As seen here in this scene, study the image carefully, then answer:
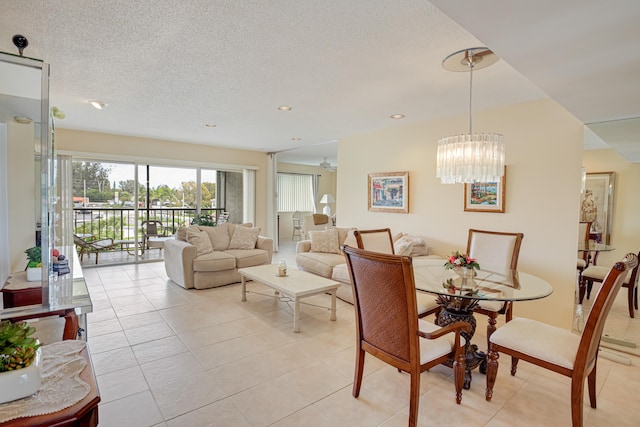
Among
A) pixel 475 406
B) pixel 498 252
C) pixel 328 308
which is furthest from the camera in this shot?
pixel 328 308

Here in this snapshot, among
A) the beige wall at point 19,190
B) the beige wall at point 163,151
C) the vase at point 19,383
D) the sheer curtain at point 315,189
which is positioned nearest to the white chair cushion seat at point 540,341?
the vase at point 19,383

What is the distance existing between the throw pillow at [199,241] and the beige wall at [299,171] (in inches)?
200

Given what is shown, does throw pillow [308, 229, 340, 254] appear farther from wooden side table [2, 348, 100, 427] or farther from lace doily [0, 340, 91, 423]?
wooden side table [2, 348, 100, 427]

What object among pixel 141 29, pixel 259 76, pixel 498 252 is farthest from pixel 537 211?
pixel 141 29

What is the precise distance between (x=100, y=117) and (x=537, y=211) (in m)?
5.67

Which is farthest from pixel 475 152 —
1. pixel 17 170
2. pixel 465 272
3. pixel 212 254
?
pixel 17 170

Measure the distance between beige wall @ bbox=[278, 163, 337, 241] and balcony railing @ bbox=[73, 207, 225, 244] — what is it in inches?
141

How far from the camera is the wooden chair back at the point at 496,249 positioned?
292cm

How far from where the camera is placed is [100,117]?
14.5ft

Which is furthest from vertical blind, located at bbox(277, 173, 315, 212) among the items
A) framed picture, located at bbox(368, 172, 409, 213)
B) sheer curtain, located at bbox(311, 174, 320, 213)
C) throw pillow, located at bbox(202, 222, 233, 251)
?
Result: framed picture, located at bbox(368, 172, 409, 213)

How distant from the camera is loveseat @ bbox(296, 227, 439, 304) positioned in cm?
396

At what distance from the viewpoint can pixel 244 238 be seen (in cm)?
516

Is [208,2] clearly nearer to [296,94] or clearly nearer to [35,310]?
[296,94]

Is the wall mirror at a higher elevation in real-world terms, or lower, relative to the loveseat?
higher
